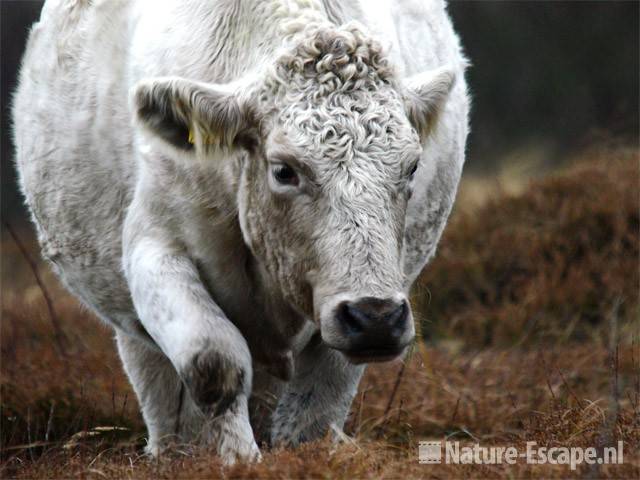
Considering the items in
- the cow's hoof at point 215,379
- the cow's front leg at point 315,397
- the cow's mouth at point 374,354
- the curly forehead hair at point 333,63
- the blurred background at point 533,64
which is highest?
the curly forehead hair at point 333,63

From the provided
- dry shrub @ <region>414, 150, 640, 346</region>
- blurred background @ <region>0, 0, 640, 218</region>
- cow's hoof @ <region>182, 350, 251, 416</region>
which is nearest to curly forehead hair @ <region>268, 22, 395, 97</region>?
cow's hoof @ <region>182, 350, 251, 416</region>

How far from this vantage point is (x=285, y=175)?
504 cm

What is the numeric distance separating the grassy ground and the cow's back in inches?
28.5

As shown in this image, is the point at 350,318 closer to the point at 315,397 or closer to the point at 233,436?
the point at 233,436

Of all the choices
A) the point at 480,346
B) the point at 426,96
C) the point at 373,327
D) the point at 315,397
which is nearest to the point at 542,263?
the point at 480,346

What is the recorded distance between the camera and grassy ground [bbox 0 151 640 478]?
4.89 m

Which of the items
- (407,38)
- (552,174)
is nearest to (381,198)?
(407,38)

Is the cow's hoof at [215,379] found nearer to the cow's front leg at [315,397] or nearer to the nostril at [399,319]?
the nostril at [399,319]

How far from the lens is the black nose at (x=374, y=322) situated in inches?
186

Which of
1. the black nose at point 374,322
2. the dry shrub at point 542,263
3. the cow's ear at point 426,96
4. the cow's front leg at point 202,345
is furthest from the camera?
the dry shrub at point 542,263

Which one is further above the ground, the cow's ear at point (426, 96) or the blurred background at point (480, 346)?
the cow's ear at point (426, 96)

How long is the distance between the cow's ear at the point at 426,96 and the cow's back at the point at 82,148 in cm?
136

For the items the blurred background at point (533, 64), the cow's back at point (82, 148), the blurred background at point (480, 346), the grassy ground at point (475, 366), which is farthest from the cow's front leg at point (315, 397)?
the blurred background at point (533, 64)

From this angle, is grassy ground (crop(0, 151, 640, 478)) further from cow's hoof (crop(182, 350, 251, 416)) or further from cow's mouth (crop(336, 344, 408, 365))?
cow's mouth (crop(336, 344, 408, 365))
